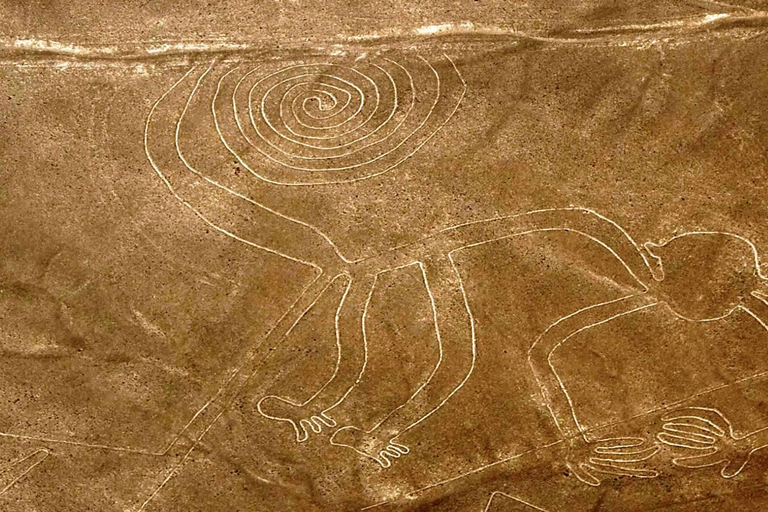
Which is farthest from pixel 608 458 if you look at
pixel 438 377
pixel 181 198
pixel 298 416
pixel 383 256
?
pixel 181 198

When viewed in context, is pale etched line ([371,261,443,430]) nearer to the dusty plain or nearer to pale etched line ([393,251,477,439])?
the dusty plain

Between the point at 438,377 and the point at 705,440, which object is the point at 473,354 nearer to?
the point at 438,377

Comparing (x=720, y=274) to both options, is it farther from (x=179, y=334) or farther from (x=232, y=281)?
(x=179, y=334)

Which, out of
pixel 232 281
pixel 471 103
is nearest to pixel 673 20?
pixel 471 103

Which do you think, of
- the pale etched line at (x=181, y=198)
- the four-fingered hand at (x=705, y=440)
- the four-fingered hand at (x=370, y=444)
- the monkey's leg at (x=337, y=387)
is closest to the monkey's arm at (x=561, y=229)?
the monkey's leg at (x=337, y=387)

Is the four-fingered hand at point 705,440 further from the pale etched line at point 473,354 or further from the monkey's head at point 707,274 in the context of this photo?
the pale etched line at point 473,354

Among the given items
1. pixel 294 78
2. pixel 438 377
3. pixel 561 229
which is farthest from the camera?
pixel 294 78
